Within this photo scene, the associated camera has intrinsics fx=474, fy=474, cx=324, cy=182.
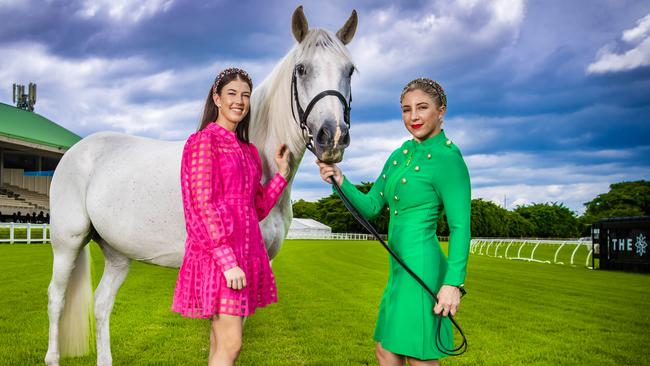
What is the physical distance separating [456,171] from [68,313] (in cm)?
366

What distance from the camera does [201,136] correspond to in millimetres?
2252

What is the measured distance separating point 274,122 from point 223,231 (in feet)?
3.32

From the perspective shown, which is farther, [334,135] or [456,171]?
[334,135]

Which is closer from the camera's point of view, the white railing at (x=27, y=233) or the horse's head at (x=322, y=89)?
the horse's head at (x=322, y=89)

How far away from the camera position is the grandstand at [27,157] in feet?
105

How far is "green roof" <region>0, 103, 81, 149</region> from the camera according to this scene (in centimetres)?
3891

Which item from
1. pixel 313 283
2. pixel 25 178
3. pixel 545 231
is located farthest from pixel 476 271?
pixel 545 231

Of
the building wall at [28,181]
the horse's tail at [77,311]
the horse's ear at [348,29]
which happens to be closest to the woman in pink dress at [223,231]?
the horse's ear at [348,29]

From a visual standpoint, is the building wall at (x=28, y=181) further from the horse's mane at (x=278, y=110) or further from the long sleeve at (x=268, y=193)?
the long sleeve at (x=268, y=193)

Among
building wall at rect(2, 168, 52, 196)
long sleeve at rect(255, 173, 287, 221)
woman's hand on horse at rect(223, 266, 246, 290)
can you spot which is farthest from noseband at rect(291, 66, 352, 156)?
building wall at rect(2, 168, 52, 196)

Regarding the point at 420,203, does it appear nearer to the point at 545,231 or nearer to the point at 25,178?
the point at 25,178

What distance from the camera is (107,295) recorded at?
13.0ft

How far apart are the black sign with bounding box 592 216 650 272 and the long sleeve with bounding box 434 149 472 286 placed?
13.7m

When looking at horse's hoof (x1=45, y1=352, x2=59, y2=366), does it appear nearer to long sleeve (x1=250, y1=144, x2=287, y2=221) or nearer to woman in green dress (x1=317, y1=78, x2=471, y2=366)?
long sleeve (x1=250, y1=144, x2=287, y2=221)
